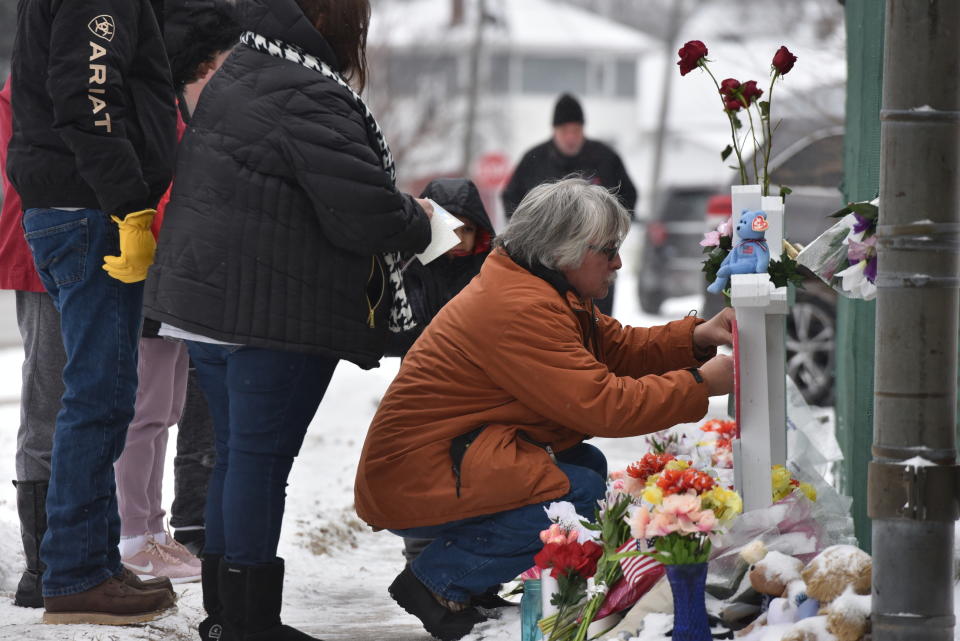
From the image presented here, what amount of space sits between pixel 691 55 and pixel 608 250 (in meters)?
0.56

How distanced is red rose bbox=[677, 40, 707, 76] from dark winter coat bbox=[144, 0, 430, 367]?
2.66 ft

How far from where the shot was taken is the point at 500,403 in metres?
3.76

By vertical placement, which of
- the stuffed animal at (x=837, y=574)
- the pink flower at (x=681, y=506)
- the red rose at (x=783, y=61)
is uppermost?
the red rose at (x=783, y=61)

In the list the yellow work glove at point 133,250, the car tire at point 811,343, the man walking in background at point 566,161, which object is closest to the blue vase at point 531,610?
the yellow work glove at point 133,250

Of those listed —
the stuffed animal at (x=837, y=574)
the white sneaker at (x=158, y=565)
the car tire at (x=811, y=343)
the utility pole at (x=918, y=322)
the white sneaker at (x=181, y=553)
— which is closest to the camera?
the utility pole at (x=918, y=322)

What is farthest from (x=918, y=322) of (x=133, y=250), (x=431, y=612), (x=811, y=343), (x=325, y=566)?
(x=811, y=343)

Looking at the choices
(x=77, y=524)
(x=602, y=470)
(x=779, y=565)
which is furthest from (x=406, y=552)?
(x=779, y=565)

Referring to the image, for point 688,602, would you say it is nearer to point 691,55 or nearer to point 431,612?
point 431,612

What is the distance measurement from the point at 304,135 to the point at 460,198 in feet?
A: 3.39

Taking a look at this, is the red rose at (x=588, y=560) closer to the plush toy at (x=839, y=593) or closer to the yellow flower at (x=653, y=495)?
the yellow flower at (x=653, y=495)

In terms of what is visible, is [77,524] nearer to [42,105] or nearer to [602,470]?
[42,105]

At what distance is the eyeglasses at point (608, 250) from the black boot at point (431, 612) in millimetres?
1055

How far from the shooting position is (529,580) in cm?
359

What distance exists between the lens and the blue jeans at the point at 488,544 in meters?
3.78
